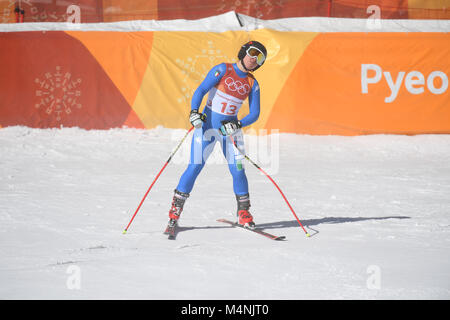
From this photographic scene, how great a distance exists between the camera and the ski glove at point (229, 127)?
17.0 feet

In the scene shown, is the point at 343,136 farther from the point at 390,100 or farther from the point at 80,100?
the point at 80,100

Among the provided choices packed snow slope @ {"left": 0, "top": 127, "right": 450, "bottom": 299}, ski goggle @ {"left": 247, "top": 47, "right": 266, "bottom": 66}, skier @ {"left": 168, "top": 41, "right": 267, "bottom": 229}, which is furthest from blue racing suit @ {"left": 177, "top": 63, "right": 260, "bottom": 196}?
packed snow slope @ {"left": 0, "top": 127, "right": 450, "bottom": 299}

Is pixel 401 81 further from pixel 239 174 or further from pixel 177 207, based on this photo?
pixel 177 207

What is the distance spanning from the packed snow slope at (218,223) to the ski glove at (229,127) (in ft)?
3.11

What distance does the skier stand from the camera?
5.27m

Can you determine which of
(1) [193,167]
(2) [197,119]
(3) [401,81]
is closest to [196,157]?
(1) [193,167]

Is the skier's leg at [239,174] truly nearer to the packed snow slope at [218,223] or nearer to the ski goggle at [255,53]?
the packed snow slope at [218,223]

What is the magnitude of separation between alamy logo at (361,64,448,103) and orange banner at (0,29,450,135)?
0.02 meters

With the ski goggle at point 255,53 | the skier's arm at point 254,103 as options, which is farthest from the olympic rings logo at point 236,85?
the ski goggle at point 255,53

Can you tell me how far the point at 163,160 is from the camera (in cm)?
927

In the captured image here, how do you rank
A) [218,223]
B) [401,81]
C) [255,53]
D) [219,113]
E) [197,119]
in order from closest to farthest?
[197,119] < [255,53] < [219,113] < [218,223] < [401,81]

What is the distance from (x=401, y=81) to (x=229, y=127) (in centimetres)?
667

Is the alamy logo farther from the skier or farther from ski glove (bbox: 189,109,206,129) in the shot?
ski glove (bbox: 189,109,206,129)

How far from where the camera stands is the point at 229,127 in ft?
17.0
